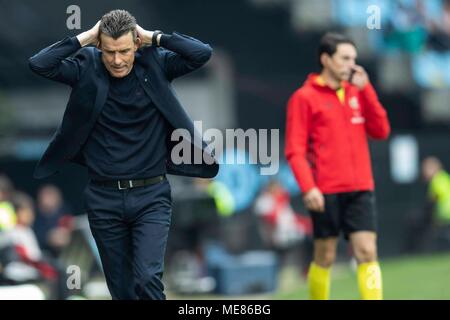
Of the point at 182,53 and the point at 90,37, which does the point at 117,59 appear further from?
the point at 182,53

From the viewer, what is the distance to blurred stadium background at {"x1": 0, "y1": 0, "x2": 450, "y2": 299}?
64.7 ft

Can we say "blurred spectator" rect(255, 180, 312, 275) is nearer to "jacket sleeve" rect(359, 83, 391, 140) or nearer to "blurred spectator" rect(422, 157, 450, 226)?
"blurred spectator" rect(422, 157, 450, 226)

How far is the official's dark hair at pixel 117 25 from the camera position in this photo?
829cm

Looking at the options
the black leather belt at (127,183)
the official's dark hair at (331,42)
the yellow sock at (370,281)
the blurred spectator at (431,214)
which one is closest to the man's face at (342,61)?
the official's dark hair at (331,42)

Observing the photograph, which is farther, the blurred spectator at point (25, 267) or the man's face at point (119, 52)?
the blurred spectator at point (25, 267)

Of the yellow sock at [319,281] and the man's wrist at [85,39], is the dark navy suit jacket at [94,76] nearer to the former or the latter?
the man's wrist at [85,39]

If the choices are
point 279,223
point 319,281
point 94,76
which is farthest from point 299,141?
point 279,223

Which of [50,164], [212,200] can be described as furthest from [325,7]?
[50,164]

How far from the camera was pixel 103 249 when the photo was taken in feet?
28.3

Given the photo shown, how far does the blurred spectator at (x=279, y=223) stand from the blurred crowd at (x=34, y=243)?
3.64 meters

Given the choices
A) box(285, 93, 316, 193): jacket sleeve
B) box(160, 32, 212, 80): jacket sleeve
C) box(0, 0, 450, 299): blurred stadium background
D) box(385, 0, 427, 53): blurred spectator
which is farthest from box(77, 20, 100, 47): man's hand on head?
box(385, 0, 427, 53): blurred spectator

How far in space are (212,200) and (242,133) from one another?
7.14 meters

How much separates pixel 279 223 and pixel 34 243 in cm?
666

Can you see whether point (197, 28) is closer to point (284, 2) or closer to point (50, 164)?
point (284, 2)
